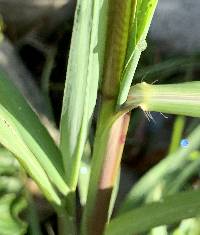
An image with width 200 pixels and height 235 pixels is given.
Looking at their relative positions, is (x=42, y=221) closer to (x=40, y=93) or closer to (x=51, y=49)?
(x=40, y=93)

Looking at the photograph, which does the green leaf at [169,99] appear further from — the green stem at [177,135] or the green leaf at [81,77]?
the green stem at [177,135]

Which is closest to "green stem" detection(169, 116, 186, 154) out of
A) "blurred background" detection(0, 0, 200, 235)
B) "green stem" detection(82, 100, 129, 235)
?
"blurred background" detection(0, 0, 200, 235)

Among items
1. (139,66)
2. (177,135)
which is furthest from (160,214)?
(139,66)

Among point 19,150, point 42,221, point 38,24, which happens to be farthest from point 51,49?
point 19,150

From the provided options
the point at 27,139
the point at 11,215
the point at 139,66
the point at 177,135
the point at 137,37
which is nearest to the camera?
the point at 137,37

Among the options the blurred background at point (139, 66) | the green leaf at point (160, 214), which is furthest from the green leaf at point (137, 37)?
the blurred background at point (139, 66)

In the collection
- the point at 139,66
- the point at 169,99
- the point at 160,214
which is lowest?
the point at 139,66

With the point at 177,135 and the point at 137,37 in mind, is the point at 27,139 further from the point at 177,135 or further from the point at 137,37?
the point at 177,135
